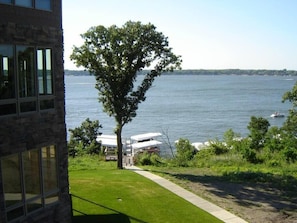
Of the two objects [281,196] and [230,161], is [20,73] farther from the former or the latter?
[230,161]

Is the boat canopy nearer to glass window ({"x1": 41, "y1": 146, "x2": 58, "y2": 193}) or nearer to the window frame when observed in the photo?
glass window ({"x1": 41, "y1": 146, "x2": 58, "y2": 193})

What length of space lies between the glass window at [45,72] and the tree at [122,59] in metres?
13.6

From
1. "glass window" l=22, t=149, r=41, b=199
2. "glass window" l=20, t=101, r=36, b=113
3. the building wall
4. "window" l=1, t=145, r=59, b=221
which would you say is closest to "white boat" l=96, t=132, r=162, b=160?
the building wall

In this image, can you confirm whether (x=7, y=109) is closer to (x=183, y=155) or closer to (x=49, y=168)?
(x=49, y=168)

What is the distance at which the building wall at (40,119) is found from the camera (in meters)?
10.0

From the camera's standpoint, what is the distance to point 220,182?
71.7 ft

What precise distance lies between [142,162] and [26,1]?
68.2 ft

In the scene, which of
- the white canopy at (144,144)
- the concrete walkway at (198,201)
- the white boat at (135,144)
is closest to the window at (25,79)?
the concrete walkway at (198,201)

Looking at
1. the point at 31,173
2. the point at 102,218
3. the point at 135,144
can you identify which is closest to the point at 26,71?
the point at 31,173

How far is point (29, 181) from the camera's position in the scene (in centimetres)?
1087

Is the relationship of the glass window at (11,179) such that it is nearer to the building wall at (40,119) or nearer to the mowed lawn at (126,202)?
the building wall at (40,119)

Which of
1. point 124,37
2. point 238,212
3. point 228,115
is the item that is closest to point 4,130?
point 238,212

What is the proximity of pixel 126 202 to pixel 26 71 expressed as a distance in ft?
28.0

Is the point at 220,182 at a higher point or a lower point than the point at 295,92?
lower
